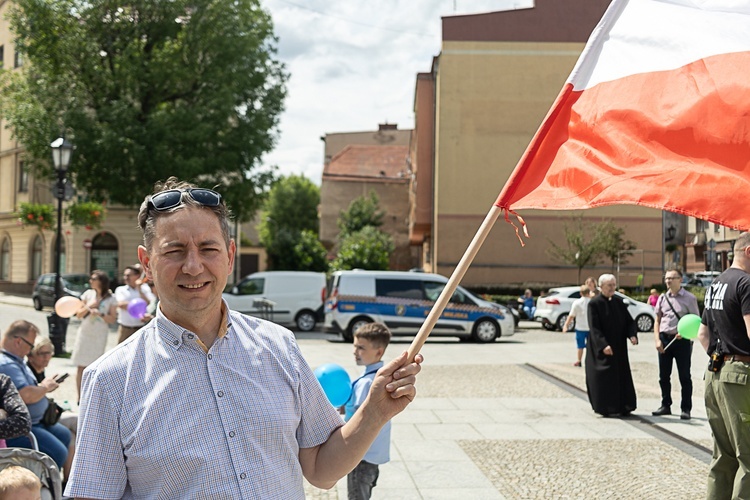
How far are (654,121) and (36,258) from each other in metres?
50.7

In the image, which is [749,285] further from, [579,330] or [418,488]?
[579,330]

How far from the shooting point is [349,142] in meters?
74.3

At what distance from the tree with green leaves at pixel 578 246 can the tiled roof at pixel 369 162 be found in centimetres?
2398

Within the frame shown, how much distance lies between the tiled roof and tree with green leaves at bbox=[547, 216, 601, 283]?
24.0m

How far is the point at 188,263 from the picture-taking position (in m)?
2.35

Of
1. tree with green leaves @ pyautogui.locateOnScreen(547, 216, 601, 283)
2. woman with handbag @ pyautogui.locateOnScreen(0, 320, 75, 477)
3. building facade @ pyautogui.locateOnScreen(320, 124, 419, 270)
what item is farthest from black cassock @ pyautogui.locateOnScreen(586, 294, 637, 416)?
building facade @ pyautogui.locateOnScreen(320, 124, 419, 270)

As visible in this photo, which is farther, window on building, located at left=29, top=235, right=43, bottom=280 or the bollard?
window on building, located at left=29, top=235, right=43, bottom=280

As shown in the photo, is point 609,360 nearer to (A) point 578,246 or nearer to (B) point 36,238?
(A) point 578,246

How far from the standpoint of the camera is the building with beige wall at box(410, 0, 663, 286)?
3959 centimetres

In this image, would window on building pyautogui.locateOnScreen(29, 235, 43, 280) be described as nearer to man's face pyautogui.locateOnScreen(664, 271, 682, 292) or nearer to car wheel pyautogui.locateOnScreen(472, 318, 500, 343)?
car wheel pyautogui.locateOnScreen(472, 318, 500, 343)

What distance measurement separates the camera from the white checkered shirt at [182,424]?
2.24 metres

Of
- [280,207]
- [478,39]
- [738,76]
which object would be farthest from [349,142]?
[738,76]

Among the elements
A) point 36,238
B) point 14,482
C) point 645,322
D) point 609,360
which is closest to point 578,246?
point 645,322

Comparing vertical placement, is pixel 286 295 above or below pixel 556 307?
above
